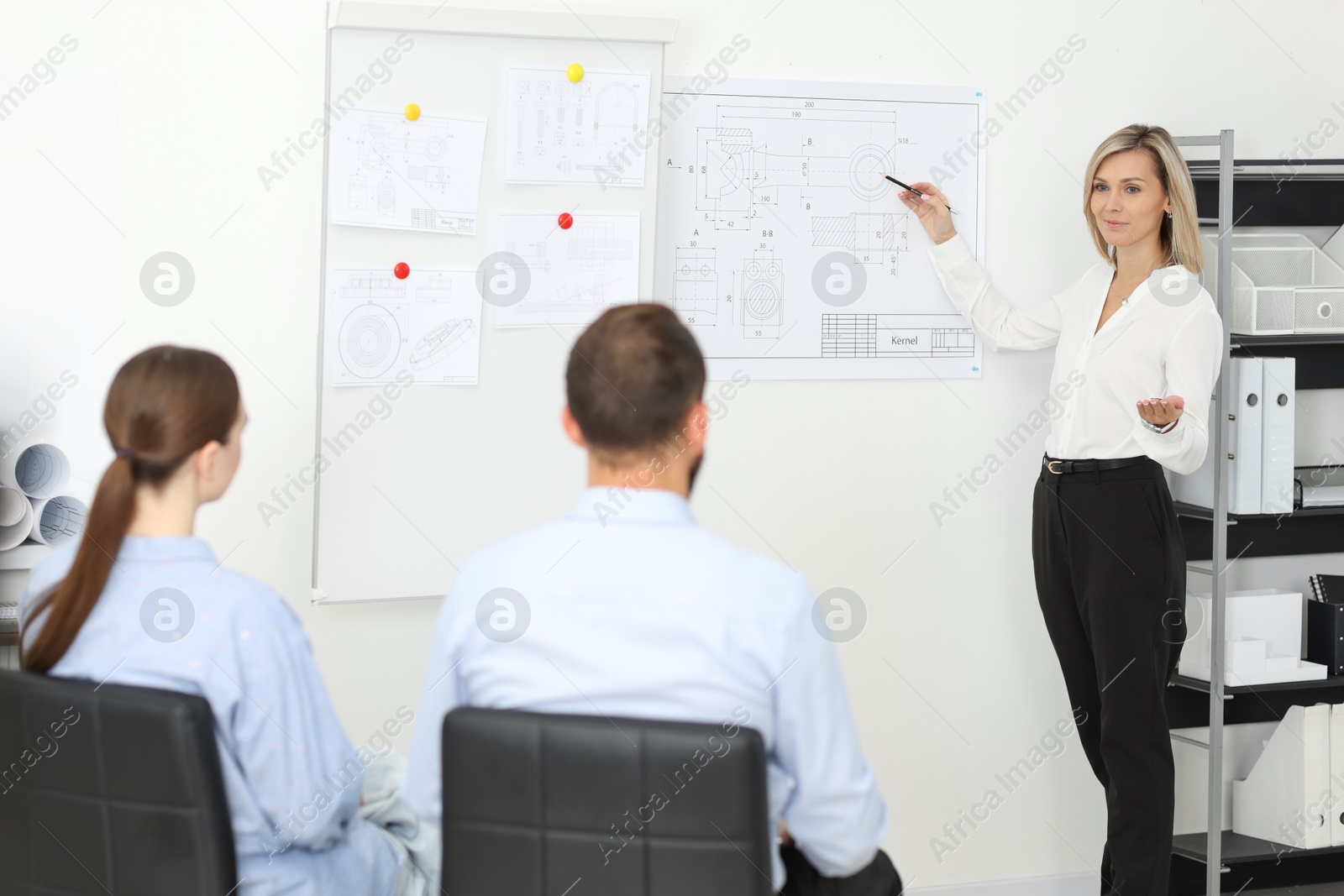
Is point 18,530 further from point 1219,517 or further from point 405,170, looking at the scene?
point 1219,517

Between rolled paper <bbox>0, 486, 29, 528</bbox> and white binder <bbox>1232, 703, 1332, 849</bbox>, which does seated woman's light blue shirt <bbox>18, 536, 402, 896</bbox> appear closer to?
rolled paper <bbox>0, 486, 29, 528</bbox>

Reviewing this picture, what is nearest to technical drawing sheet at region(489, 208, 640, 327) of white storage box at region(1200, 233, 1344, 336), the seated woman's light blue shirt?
the seated woman's light blue shirt

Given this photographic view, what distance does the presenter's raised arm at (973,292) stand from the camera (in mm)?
2771

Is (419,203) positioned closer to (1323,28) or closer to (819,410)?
(819,410)

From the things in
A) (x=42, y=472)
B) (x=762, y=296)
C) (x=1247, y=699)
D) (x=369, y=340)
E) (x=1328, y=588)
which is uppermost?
(x=762, y=296)

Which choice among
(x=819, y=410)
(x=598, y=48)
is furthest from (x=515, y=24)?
(x=819, y=410)

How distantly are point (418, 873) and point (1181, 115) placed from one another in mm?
2588

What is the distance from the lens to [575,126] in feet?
7.98

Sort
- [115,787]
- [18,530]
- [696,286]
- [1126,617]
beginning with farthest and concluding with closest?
[696,286] < [1126,617] < [18,530] < [115,787]

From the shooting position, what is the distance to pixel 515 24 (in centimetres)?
238

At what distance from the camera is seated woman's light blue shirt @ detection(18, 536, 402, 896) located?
1.38 m

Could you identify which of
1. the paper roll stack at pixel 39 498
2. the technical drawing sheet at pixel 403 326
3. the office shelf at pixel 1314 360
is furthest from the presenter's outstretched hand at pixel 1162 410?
the paper roll stack at pixel 39 498

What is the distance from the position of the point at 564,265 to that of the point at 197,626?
1285 millimetres

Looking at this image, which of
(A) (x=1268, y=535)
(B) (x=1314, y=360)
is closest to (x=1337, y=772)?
(A) (x=1268, y=535)
